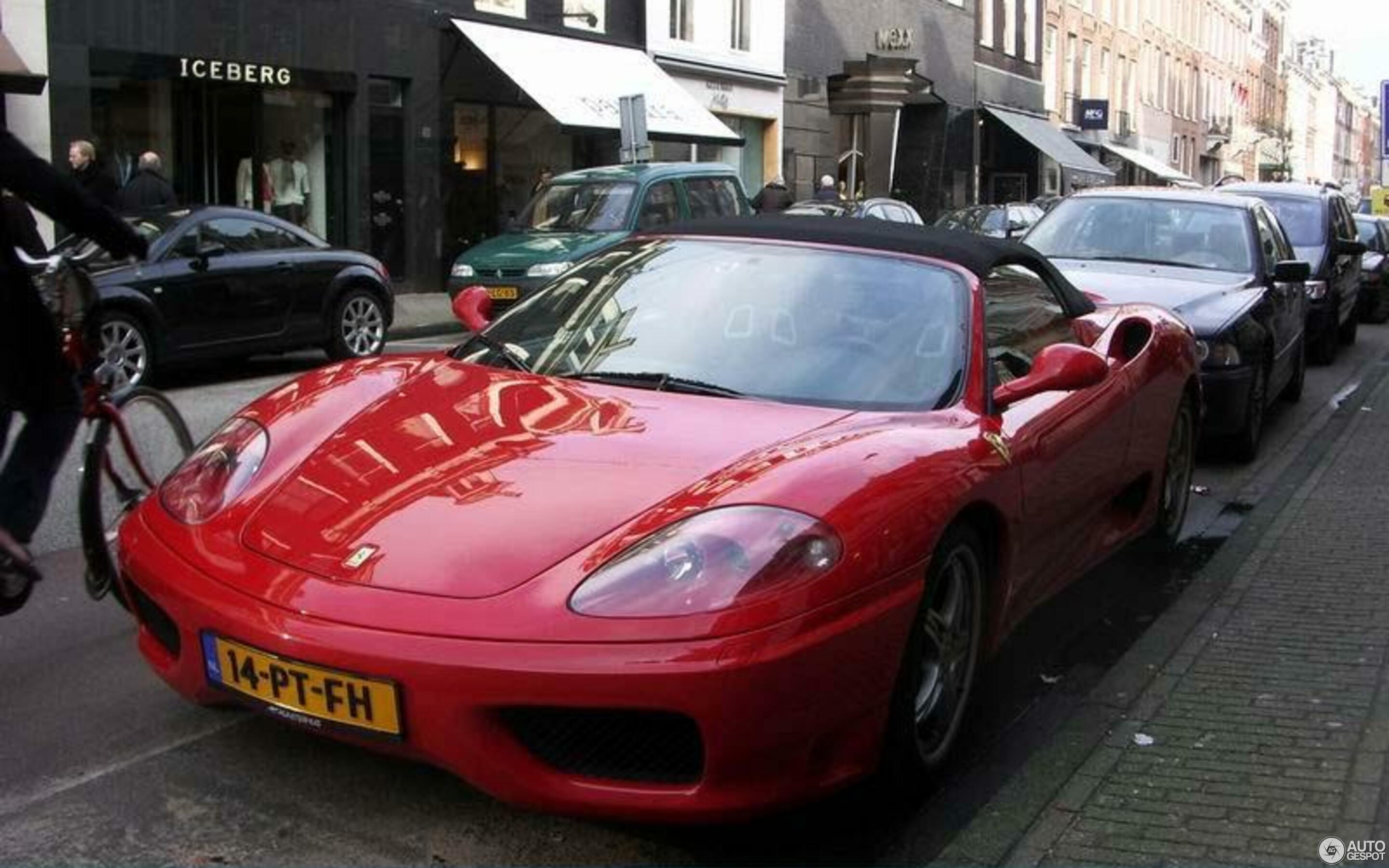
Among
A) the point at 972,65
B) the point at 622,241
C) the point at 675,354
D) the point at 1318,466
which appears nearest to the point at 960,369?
the point at 675,354

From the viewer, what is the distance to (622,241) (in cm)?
495

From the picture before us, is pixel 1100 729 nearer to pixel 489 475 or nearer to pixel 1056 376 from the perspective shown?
pixel 1056 376

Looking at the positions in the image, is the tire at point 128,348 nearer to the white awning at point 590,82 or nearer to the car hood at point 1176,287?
the car hood at point 1176,287

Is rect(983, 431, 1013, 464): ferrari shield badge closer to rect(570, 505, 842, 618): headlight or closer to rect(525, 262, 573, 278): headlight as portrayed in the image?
rect(570, 505, 842, 618): headlight

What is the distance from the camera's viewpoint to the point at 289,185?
61.2 ft

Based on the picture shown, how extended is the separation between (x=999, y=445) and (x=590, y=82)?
19171 millimetres

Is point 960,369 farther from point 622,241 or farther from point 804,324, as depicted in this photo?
point 622,241

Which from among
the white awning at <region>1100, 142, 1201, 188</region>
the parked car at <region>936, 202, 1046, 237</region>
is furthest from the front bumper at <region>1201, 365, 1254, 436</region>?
the white awning at <region>1100, 142, 1201, 188</region>

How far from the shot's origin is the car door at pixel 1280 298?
8.88 metres

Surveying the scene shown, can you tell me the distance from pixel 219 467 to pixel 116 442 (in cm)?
130

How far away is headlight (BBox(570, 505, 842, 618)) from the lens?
2938 millimetres

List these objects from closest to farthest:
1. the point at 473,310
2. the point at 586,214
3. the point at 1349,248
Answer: the point at 473,310
the point at 1349,248
the point at 586,214

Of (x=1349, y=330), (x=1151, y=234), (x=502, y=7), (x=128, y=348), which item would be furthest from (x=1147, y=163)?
(x=128, y=348)

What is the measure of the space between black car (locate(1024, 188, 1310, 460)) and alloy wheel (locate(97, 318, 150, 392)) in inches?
251
